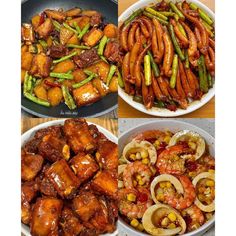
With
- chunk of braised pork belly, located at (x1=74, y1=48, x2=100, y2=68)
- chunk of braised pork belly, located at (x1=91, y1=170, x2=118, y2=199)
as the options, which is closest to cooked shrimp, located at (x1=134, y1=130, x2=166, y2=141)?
chunk of braised pork belly, located at (x1=91, y1=170, x2=118, y2=199)

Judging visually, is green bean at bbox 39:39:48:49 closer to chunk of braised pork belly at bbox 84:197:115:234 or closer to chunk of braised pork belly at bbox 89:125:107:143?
chunk of braised pork belly at bbox 89:125:107:143

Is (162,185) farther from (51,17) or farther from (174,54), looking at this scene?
(51,17)

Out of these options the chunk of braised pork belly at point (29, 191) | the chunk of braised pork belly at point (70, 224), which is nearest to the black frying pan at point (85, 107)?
the chunk of braised pork belly at point (29, 191)

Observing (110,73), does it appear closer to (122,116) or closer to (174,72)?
(122,116)

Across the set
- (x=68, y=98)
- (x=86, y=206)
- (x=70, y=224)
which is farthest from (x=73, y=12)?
(x=70, y=224)

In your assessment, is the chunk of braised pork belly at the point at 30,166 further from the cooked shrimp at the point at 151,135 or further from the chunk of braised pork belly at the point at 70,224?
the cooked shrimp at the point at 151,135
